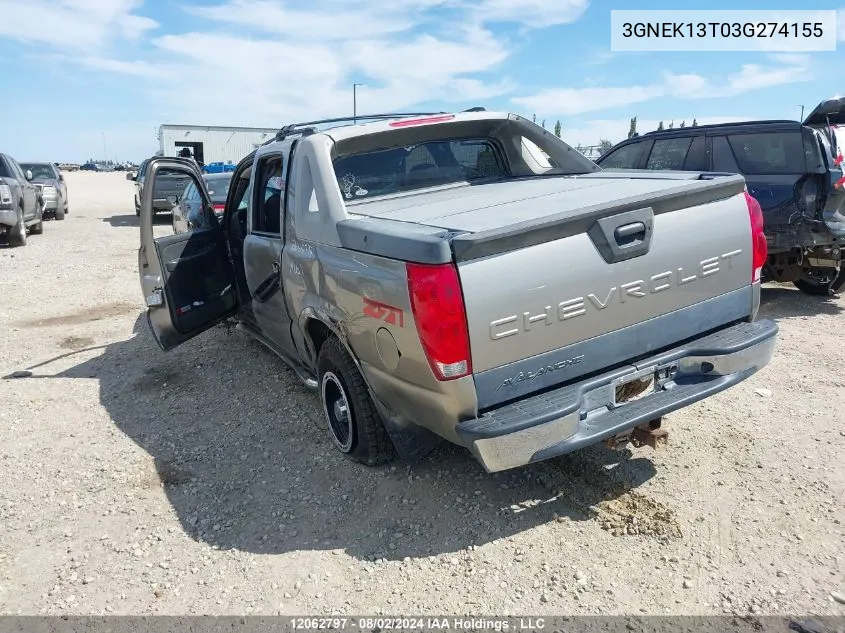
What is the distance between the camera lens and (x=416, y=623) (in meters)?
2.61

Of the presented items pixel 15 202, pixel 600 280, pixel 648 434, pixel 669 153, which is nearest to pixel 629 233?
pixel 600 280

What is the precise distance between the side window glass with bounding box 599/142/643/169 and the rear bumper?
218 inches

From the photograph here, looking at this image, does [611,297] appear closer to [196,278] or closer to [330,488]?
[330,488]

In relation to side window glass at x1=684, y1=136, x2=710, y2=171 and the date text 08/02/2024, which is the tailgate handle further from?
side window glass at x1=684, y1=136, x2=710, y2=171

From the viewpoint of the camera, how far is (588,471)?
11.9 feet

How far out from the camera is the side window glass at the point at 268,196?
14.3ft

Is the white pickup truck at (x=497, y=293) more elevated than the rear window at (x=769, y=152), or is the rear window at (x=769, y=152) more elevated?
the rear window at (x=769, y=152)

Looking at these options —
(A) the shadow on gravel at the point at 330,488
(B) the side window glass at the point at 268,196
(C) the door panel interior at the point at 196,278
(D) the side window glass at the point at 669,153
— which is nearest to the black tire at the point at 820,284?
(D) the side window glass at the point at 669,153

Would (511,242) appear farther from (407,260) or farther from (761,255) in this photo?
(761,255)

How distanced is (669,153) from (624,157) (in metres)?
0.80

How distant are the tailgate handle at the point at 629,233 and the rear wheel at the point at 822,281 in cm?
503

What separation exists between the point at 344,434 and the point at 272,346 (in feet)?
4.43

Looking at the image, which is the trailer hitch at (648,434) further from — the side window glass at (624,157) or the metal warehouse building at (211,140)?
the metal warehouse building at (211,140)

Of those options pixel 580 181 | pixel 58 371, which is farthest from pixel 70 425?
pixel 580 181
